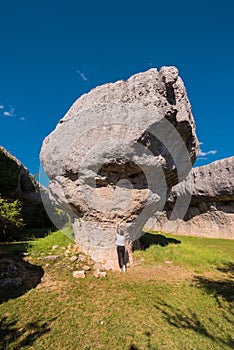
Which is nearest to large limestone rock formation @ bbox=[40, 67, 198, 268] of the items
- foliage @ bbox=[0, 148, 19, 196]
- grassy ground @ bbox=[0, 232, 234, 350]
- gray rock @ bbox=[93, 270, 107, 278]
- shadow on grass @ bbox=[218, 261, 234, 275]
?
gray rock @ bbox=[93, 270, 107, 278]

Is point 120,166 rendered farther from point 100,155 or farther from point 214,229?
point 214,229

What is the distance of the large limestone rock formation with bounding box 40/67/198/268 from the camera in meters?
6.95

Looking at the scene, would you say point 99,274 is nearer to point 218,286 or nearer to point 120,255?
point 120,255

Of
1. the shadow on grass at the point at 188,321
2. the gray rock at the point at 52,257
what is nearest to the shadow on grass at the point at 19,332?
the shadow on grass at the point at 188,321

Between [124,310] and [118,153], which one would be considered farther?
[118,153]

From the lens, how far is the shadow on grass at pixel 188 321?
4.04 meters

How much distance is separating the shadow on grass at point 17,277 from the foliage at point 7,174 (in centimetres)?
713

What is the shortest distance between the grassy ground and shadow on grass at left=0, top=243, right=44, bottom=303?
0.16 metres

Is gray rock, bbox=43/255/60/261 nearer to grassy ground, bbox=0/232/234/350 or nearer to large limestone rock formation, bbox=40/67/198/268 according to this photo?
grassy ground, bbox=0/232/234/350

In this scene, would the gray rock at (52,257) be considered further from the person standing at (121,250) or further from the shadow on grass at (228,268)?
the shadow on grass at (228,268)

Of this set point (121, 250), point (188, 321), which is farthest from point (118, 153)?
point (188, 321)

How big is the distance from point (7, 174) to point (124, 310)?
12183mm

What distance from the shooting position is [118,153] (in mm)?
6992

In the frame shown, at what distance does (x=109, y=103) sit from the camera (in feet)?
23.7
